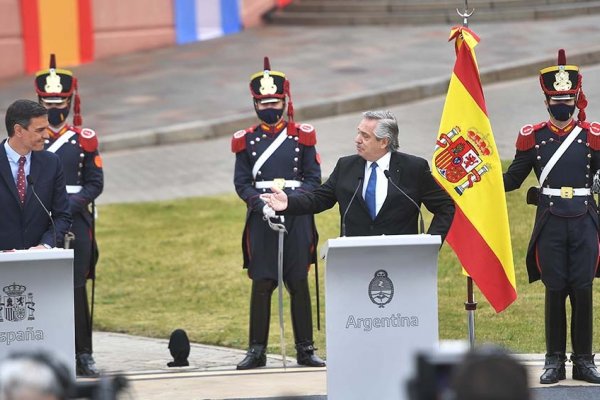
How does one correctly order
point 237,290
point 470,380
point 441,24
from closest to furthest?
point 470,380 < point 237,290 < point 441,24

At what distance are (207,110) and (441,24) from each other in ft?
19.0

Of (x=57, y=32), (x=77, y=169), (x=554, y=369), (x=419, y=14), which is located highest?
(x=419, y=14)

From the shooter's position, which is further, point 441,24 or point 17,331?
point 441,24

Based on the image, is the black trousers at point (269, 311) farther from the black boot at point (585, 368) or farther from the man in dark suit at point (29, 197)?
the black boot at point (585, 368)

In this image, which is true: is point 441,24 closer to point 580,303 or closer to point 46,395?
point 580,303

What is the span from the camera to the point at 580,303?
32.3ft

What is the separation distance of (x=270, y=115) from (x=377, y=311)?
2.81 meters

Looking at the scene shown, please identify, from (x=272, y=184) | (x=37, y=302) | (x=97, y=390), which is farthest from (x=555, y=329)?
(x=97, y=390)

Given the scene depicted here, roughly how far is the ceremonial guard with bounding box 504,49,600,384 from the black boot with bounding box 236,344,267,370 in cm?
202

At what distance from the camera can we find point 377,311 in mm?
8320

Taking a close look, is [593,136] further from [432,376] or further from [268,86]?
[432,376]

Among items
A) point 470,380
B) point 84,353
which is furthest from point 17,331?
point 470,380

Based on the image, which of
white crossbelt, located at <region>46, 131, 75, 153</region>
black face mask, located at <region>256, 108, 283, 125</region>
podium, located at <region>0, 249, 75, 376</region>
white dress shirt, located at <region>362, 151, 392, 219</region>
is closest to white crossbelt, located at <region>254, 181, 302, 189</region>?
black face mask, located at <region>256, 108, 283, 125</region>

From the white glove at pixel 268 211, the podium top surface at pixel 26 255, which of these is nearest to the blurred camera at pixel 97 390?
the podium top surface at pixel 26 255
